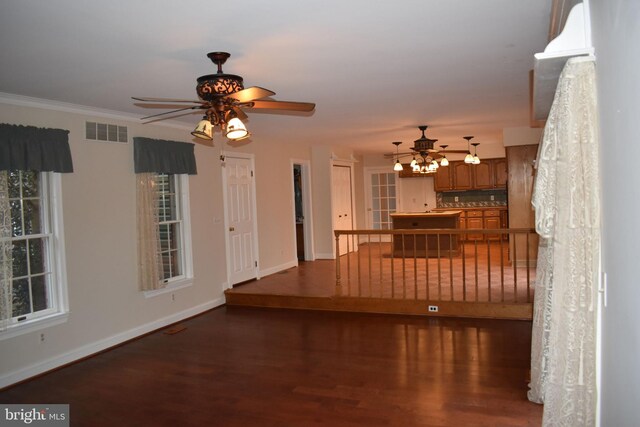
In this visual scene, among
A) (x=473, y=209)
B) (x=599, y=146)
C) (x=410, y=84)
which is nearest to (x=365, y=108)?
(x=410, y=84)

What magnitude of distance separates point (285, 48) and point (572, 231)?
2271 millimetres

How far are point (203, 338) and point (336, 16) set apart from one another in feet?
13.0

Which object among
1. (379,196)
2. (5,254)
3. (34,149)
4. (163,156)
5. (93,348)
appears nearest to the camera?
(5,254)

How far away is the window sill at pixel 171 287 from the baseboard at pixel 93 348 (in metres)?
0.32

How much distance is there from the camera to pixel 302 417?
3377 mm

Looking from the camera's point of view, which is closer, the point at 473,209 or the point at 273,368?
the point at 273,368

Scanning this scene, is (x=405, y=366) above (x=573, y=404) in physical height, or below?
below

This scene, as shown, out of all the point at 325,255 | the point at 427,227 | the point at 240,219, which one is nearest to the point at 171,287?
the point at 240,219

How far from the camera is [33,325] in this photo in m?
4.38

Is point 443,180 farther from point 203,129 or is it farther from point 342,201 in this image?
point 203,129

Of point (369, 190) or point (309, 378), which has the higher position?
point (369, 190)

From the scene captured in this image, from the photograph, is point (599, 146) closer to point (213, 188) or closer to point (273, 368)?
point (273, 368)

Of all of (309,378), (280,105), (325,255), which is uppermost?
(280,105)

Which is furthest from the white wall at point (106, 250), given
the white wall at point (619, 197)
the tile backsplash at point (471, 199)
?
the tile backsplash at point (471, 199)
